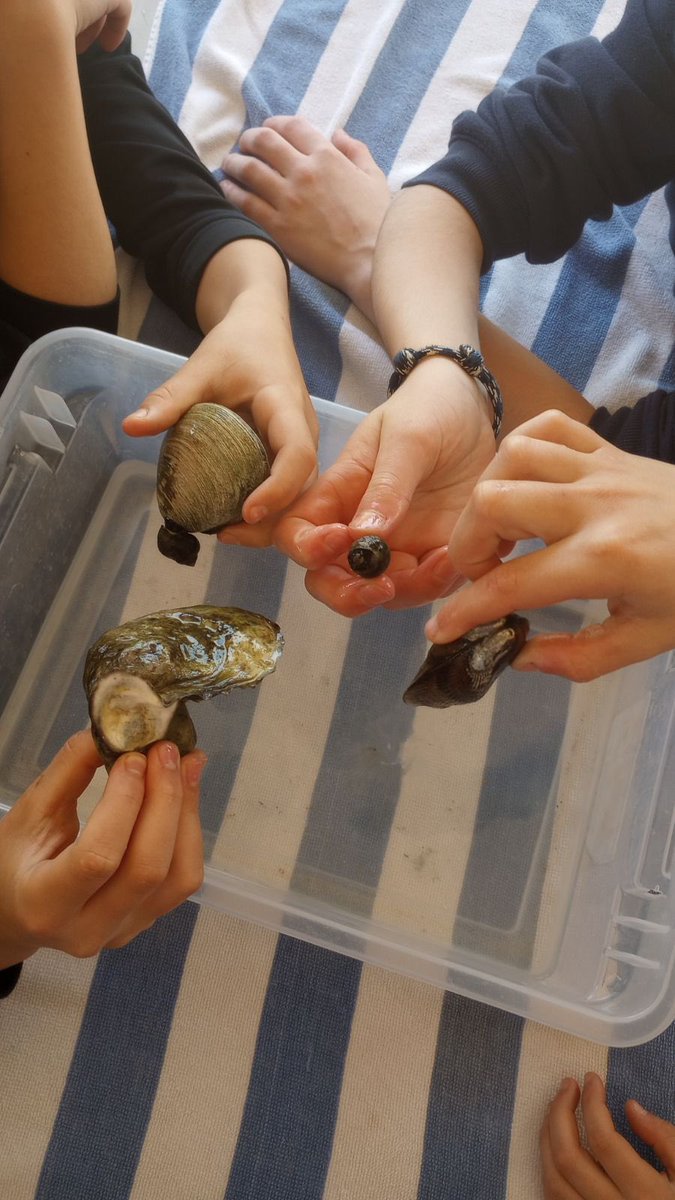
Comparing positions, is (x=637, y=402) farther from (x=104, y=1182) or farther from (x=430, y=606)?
(x=104, y=1182)

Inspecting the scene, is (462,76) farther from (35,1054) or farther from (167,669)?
(35,1054)

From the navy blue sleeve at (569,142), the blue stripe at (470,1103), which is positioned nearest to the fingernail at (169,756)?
the blue stripe at (470,1103)

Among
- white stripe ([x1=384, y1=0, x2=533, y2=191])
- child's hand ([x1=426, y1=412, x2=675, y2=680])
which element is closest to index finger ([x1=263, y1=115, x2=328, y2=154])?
white stripe ([x1=384, y1=0, x2=533, y2=191])

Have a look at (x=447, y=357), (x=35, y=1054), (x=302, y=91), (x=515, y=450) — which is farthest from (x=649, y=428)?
(x=35, y=1054)

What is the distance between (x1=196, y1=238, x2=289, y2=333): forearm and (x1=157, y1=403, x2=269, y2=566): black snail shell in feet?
0.74

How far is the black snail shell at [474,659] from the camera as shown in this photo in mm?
816

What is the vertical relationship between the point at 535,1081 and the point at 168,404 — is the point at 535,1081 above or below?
below

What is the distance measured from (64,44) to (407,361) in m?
0.50

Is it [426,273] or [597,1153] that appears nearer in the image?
[597,1153]

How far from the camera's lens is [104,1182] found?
0.90 metres

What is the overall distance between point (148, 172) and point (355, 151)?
13.4 inches

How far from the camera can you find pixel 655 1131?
930 mm

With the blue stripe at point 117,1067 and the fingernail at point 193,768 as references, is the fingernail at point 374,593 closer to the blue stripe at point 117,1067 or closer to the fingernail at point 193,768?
the fingernail at point 193,768

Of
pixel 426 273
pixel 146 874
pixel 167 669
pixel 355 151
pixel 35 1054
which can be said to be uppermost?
pixel 355 151
